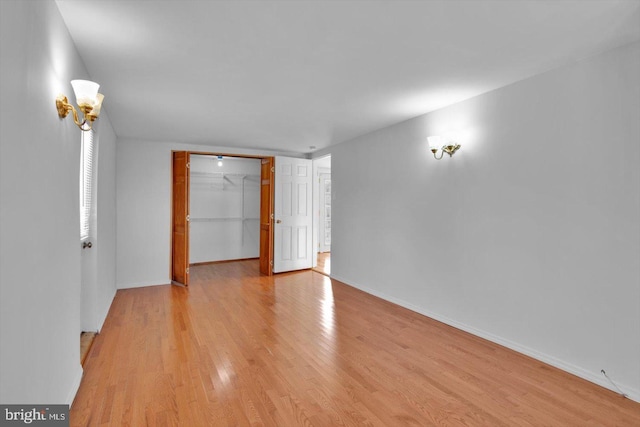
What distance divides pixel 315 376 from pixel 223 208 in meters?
5.60

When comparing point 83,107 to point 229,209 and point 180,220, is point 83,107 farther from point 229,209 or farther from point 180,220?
point 229,209

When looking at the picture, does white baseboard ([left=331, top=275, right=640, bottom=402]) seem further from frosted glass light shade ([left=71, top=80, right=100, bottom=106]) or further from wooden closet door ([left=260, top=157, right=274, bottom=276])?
frosted glass light shade ([left=71, top=80, right=100, bottom=106])

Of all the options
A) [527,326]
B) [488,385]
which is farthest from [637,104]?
[488,385]

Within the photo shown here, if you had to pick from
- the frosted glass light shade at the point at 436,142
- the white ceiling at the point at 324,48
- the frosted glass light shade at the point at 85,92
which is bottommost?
the frosted glass light shade at the point at 85,92

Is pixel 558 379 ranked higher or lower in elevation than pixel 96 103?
lower

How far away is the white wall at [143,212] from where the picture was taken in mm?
5250

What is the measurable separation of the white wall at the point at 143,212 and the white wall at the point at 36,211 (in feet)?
10.8

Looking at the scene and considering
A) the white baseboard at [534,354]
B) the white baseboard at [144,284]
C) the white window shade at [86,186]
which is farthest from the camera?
the white baseboard at [144,284]

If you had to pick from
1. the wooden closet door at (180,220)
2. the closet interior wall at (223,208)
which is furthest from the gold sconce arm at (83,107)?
the closet interior wall at (223,208)

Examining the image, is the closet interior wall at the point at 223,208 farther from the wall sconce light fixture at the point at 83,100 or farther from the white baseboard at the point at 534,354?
the wall sconce light fixture at the point at 83,100

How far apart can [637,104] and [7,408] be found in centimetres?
387

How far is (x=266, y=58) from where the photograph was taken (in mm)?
2531

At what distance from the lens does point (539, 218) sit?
9.32ft

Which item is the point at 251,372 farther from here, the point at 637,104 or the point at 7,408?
the point at 637,104
